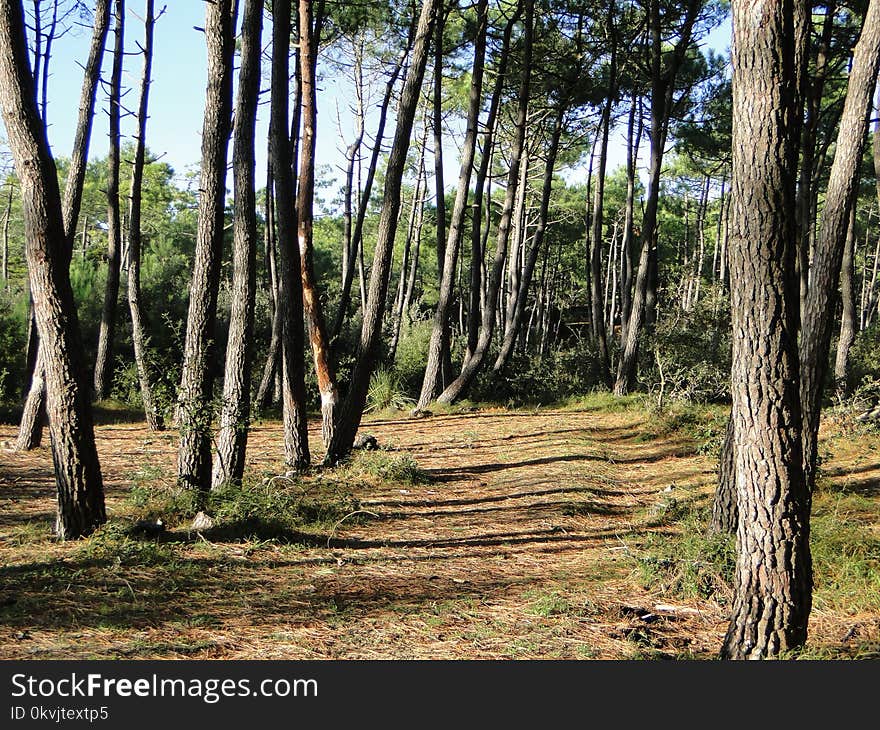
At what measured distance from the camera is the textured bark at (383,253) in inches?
331

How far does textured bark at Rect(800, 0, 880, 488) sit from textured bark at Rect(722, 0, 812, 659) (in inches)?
121

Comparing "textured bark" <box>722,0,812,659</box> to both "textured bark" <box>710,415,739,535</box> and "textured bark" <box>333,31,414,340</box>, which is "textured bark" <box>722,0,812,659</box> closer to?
"textured bark" <box>710,415,739,535</box>

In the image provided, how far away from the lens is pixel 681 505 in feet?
22.5

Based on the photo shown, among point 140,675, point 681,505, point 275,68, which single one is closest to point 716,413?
point 681,505

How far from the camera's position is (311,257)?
8.60 metres

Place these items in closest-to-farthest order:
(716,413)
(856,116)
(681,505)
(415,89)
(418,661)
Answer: (418,661) → (856,116) → (681,505) → (415,89) → (716,413)

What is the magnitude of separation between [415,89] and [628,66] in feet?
35.4

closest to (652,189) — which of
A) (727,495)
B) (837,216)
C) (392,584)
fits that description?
(837,216)

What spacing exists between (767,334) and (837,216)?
3.61 meters

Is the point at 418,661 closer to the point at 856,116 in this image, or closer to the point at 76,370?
the point at 76,370

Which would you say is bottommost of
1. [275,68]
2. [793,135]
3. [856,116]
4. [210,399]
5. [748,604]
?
[748,604]

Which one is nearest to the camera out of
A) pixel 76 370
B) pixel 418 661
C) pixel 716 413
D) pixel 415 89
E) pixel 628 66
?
pixel 418 661

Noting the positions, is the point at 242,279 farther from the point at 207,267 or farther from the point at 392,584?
the point at 392,584

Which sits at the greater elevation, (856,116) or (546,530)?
Result: (856,116)
